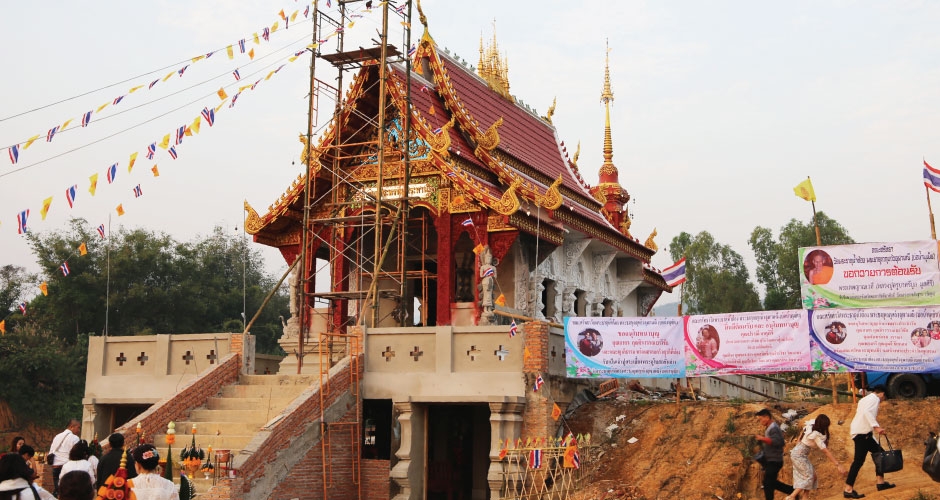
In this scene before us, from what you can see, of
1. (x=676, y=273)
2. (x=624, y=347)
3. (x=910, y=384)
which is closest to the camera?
(x=910, y=384)

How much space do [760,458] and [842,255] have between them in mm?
4948

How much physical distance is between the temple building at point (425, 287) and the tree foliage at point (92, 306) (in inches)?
829

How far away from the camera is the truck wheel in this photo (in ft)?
51.1

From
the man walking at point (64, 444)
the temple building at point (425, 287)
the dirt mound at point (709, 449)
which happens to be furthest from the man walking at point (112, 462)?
the dirt mound at point (709, 449)

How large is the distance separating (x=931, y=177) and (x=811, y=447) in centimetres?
751

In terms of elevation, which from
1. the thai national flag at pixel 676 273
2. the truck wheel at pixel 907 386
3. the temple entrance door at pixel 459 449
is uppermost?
the thai national flag at pixel 676 273

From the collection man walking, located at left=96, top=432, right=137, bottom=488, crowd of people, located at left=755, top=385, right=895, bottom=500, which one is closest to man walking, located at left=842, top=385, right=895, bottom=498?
crowd of people, located at left=755, top=385, right=895, bottom=500

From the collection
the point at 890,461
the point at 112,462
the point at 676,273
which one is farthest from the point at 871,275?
the point at 112,462

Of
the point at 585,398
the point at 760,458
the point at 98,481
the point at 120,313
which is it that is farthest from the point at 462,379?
the point at 120,313

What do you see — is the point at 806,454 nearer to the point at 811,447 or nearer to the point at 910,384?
the point at 811,447

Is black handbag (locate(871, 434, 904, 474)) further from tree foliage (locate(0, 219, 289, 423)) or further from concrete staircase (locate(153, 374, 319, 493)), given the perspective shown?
tree foliage (locate(0, 219, 289, 423))

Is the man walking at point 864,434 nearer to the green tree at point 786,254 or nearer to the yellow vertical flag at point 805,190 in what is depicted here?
the yellow vertical flag at point 805,190

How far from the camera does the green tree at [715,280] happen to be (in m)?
50.2

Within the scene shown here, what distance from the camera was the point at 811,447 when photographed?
1245 centimetres
